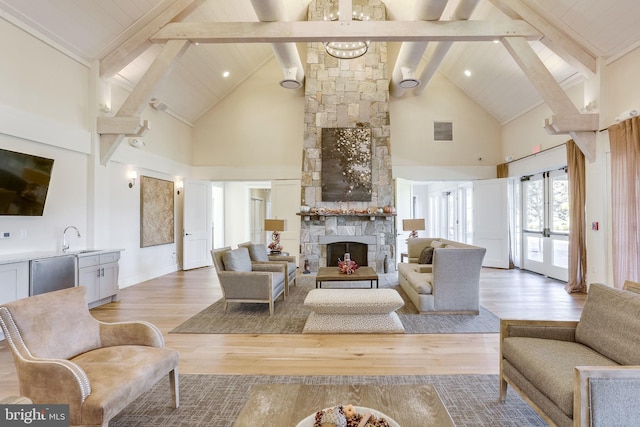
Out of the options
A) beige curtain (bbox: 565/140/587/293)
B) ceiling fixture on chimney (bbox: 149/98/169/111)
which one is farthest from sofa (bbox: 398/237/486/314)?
ceiling fixture on chimney (bbox: 149/98/169/111)

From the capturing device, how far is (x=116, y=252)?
5035mm

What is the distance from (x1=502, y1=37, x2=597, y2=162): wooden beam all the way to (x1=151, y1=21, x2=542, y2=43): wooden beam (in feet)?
0.50

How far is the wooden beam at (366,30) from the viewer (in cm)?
476

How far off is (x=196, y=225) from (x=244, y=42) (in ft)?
15.0

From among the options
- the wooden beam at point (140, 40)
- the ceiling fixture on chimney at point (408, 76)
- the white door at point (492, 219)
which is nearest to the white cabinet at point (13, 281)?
the wooden beam at point (140, 40)

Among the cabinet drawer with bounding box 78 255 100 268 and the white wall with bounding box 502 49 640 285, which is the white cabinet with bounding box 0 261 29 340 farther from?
the white wall with bounding box 502 49 640 285

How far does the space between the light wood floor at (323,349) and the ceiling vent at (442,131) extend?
466 cm

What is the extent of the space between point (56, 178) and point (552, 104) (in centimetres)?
706

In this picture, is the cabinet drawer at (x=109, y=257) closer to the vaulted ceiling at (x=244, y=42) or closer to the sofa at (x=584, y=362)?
the vaulted ceiling at (x=244, y=42)

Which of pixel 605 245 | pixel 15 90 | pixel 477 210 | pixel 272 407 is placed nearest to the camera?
pixel 272 407

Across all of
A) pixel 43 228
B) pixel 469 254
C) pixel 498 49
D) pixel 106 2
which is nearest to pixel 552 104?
pixel 498 49

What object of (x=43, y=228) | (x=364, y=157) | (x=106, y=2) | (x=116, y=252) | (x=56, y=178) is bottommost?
(x=116, y=252)

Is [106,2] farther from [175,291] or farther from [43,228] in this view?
[175,291]

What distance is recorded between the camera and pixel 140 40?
16.7 feet
